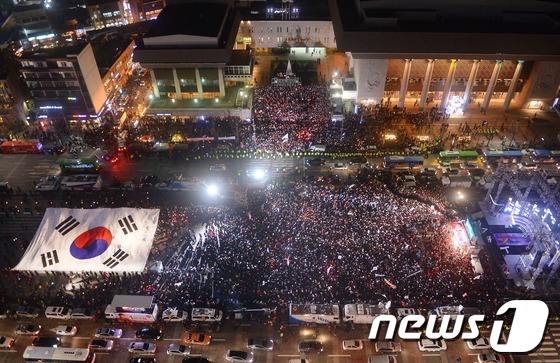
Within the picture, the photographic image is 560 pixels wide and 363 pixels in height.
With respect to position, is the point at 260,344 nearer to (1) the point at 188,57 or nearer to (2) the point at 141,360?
(2) the point at 141,360

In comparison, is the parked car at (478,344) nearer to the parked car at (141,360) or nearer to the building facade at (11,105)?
the parked car at (141,360)

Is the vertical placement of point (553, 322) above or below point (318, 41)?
below

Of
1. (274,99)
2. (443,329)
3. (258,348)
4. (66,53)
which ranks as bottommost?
(258,348)

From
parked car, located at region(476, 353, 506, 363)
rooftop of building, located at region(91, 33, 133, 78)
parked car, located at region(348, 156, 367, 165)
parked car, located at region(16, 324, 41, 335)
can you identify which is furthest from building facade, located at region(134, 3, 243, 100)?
parked car, located at region(476, 353, 506, 363)

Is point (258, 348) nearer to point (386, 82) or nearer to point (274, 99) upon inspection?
point (274, 99)

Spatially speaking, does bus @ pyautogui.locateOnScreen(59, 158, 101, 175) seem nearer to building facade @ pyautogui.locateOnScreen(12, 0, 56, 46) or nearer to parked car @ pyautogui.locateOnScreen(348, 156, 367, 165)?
parked car @ pyautogui.locateOnScreen(348, 156, 367, 165)

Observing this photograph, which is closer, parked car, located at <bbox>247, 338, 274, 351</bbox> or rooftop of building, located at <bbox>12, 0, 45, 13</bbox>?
parked car, located at <bbox>247, 338, 274, 351</bbox>

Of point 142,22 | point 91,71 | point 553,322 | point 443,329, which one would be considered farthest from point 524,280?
point 142,22
